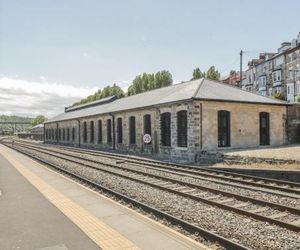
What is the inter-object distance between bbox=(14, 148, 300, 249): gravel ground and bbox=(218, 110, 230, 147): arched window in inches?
462

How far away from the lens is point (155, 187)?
39.7 feet

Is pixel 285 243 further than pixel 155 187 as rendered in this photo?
No

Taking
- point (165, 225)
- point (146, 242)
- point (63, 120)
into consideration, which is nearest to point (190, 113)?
point (165, 225)

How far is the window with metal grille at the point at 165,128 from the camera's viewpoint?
24516mm

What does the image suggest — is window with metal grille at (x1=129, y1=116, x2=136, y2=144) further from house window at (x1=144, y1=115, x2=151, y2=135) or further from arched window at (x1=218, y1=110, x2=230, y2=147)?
arched window at (x1=218, y1=110, x2=230, y2=147)

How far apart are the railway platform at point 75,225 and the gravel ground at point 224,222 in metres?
0.94

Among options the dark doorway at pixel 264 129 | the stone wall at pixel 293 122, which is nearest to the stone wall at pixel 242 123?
the dark doorway at pixel 264 129

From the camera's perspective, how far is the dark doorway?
24.1 meters

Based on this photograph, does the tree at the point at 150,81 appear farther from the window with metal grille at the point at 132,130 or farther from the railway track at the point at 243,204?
the railway track at the point at 243,204

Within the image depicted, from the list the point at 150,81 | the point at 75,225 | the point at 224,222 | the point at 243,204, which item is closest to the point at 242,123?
the point at 243,204

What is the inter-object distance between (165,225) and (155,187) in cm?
464

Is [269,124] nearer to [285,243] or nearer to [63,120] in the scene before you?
[285,243]

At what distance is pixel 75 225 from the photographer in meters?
7.09

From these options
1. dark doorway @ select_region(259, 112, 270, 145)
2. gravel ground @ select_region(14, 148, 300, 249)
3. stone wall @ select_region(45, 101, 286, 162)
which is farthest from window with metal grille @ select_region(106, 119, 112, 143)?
gravel ground @ select_region(14, 148, 300, 249)
